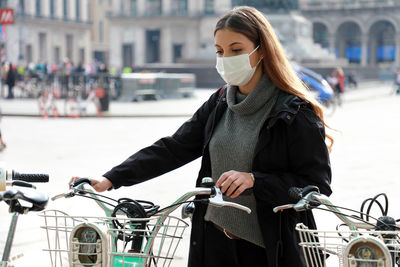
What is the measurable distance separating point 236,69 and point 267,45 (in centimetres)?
16

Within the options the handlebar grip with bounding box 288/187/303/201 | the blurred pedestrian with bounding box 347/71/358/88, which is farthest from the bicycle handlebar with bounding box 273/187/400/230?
the blurred pedestrian with bounding box 347/71/358/88

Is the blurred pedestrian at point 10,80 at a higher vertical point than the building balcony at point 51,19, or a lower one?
lower

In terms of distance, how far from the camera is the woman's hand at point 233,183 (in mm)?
2674

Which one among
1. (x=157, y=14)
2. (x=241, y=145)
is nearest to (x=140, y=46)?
(x=157, y=14)

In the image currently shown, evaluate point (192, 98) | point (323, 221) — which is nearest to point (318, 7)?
point (192, 98)

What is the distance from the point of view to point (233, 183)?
269cm

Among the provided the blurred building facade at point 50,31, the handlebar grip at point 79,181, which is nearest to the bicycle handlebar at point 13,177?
the handlebar grip at point 79,181

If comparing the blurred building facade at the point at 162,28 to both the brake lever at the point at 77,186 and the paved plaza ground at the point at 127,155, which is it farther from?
the brake lever at the point at 77,186

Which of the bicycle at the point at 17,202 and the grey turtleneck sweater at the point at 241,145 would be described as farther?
the grey turtleneck sweater at the point at 241,145

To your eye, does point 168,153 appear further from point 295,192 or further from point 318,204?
point 318,204

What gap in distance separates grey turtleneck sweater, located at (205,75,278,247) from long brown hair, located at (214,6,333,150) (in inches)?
2.1

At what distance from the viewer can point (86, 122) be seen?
20.4 metres

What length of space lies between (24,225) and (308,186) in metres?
4.98

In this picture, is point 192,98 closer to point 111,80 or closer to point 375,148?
point 111,80
